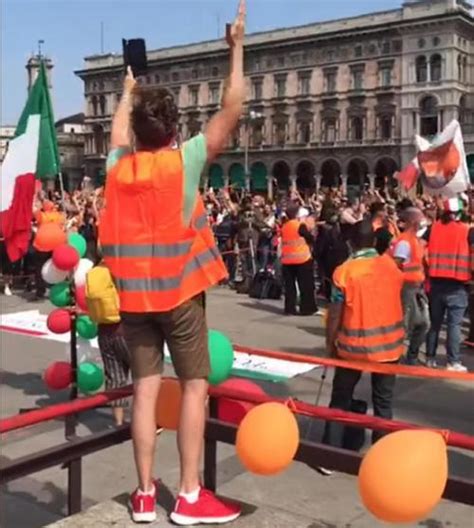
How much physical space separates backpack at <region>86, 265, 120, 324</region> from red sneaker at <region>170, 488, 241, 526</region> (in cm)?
255

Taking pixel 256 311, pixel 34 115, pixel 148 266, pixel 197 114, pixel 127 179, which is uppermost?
pixel 197 114

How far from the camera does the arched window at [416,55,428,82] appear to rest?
76500mm

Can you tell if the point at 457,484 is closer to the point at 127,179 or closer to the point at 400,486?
the point at 400,486

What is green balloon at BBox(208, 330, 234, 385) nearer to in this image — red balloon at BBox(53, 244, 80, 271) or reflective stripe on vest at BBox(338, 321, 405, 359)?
reflective stripe on vest at BBox(338, 321, 405, 359)

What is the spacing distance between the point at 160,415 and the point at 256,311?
29.5ft

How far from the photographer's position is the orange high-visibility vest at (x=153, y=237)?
290cm

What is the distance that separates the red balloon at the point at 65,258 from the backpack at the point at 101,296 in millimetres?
798

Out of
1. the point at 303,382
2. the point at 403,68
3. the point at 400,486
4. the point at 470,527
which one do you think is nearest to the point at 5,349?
the point at 303,382

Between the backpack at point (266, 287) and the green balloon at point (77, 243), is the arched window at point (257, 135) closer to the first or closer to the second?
the backpack at point (266, 287)

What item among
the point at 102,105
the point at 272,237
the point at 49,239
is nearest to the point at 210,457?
→ the point at 49,239

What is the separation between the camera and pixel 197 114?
93.6m

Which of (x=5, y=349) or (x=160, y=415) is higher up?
(x=160, y=415)

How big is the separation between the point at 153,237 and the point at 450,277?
590 centimetres

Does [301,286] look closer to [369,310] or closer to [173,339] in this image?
[369,310]
